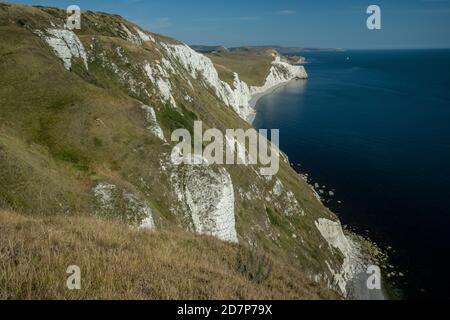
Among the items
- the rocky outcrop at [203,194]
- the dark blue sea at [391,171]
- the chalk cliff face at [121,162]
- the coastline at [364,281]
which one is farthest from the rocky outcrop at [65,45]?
the dark blue sea at [391,171]

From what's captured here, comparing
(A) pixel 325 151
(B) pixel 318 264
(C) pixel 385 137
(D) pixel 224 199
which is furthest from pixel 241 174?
(C) pixel 385 137

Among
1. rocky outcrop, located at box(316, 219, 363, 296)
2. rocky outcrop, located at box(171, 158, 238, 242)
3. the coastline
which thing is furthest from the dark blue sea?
rocky outcrop, located at box(171, 158, 238, 242)

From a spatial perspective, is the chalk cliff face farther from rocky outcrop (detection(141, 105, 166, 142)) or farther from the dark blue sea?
the dark blue sea

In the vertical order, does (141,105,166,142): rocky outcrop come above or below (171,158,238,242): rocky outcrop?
above

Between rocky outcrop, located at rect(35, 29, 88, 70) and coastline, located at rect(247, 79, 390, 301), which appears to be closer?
coastline, located at rect(247, 79, 390, 301)

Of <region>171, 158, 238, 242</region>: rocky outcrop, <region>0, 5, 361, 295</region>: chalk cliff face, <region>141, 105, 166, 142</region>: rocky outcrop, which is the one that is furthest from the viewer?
<region>141, 105, 166, 142</region>: rocky outcrop

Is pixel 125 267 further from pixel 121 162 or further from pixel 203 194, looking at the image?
pixel 203 194

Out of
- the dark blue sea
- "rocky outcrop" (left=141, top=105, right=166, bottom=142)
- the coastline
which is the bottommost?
the coastline
